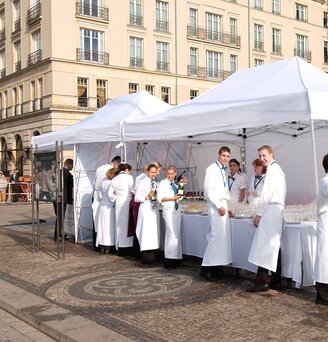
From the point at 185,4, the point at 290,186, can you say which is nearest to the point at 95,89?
the point at 185,4

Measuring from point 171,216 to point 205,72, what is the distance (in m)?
38.0

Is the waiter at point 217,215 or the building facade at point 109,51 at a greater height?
the building facade at point 109,51

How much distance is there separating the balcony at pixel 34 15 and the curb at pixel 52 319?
34145mm

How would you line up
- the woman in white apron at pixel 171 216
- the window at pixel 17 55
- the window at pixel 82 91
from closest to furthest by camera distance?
the woman in white apron at pixel 171 216, the window at pixel 82 91, the window at pixel 17 55

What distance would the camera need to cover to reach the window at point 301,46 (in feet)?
171

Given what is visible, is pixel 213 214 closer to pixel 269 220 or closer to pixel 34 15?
pixel 269 220

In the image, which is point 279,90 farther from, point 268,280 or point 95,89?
point 95,89

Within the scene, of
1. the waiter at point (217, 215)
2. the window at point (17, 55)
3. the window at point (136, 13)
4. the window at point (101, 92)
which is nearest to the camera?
the waiter at point (217, 215)

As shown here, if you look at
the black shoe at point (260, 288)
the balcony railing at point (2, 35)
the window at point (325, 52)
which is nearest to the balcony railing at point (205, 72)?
the window at point (325, 52)

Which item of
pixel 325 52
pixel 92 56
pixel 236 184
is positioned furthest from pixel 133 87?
pixel 236 184

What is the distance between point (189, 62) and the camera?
145ft

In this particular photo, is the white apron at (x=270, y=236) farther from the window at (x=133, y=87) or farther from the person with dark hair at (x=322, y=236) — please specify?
the window at (x=133, y=87)

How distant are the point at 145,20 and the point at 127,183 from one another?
111 ft

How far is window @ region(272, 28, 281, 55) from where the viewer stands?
164 feet
